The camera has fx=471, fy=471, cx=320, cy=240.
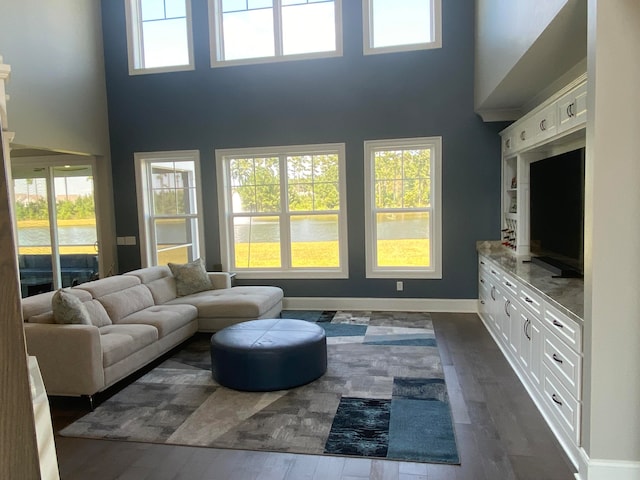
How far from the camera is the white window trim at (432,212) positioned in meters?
5.86

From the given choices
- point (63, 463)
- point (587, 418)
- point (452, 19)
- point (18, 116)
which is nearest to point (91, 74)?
point (18, 116)

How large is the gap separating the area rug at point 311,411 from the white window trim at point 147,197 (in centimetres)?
251

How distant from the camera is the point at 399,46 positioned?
5.79 meters

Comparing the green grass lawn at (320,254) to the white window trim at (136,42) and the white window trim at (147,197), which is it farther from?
the white window trim at (136,42)

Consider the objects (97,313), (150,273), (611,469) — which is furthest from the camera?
(150,273)

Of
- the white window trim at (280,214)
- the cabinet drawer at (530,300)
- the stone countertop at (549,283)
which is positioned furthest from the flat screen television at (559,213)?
the white window trim at (280,214)

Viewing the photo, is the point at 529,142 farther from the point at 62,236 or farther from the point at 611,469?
the point at 62,236

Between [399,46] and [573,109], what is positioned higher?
[399,46]

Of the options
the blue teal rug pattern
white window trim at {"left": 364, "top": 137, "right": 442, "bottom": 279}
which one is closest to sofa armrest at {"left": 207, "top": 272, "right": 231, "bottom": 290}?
white window trim at {"left": 364, "top": 137, "right": 442, "bottom": 279}

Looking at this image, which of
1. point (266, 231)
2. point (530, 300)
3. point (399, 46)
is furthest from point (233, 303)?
point (399, 46)

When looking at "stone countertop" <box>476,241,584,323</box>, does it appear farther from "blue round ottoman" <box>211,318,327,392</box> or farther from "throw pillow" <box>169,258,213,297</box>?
"throw pillow" <box>169,258,213,297</box>

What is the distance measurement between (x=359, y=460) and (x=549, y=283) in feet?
5.89

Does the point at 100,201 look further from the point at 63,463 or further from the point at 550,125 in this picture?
the point at 550,125

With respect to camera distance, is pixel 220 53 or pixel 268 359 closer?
pixel 268 359
